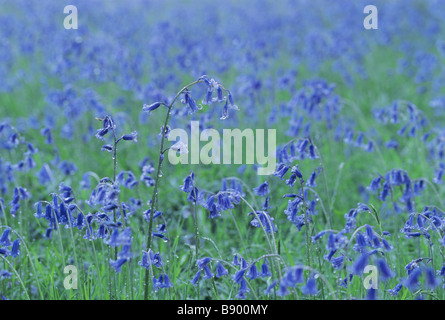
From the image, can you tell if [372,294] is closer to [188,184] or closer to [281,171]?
[281,171]

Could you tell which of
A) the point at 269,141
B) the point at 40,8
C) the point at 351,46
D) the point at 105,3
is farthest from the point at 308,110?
the point at 105,3

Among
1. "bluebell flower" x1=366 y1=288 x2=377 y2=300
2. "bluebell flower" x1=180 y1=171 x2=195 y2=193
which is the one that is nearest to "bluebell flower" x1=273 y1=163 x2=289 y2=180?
"bluebell flower" x1=180 y1=171 x2=195 y2=193

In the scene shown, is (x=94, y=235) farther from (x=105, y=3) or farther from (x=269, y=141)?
(x=105, y=3)

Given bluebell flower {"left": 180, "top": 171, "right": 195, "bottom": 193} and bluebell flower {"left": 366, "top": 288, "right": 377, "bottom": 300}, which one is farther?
bluebell flower {"left": 180, "top": 171, "right": 195, "bottom": 193}

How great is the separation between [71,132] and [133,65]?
1.30 m

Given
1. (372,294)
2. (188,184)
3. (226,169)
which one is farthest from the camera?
(226,169)

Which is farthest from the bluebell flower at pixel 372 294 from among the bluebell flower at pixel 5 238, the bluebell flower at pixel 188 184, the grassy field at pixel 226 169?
the bluebell flower at pixel 5 238

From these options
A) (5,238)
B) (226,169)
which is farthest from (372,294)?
(226,169)

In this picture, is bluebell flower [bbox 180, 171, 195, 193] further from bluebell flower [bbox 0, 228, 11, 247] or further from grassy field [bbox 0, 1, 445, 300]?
bluebell flower [bbox 0, 228, 11, 247]

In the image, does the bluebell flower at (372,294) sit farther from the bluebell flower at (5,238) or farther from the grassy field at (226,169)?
the bluebell flower at (5,238)

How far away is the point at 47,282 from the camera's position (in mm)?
3402

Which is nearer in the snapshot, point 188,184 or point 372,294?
point 372,294

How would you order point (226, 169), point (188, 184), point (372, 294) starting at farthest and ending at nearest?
1. point (226, 169)
2. point (188, 184)
3. point (372, 294)
